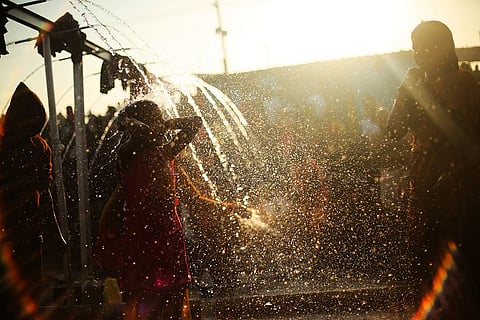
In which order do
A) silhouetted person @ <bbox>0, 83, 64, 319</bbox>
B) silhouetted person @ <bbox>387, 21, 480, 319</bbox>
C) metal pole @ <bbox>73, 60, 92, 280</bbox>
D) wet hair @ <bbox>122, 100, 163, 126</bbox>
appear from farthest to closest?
1. metal pole @ <bbox>73, 60, 92, 280</bbox>
2. silhouetted person @ <bbox>0, 83, 64, 319</bbox>
3. wet hair @ <bbox>122, 100, 163, 126</bbox>
4. silhouetted person @ <bbox>387, 21, 480, 319</bbox>

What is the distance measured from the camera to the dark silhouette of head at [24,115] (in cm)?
454

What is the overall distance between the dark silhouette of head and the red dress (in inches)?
48.1

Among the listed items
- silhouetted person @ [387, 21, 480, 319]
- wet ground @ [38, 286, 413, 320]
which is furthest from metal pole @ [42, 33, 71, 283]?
silhouetted person @ [387, 21, 480, 319]

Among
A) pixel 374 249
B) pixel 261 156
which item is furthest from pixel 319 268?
pixel 261 156

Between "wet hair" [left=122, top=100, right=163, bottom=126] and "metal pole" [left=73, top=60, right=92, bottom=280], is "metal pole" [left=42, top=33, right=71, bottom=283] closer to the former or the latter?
"metal pole" [left=73, top=60, right=92, bottom=280]

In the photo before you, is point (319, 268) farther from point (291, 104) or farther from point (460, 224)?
point (291, 104)

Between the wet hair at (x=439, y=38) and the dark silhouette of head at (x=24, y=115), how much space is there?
9.82 ft

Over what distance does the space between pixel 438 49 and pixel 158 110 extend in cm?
184

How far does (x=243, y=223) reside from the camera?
7.03m

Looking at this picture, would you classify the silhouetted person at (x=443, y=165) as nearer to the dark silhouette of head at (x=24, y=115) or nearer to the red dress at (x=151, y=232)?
the red dress at (x=151, y=232)

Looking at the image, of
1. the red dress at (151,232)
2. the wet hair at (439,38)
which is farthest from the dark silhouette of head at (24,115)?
the wet hair at (439,38)

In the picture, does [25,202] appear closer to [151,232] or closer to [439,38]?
[151,232]

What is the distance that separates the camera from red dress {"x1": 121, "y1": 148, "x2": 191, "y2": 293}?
364cm

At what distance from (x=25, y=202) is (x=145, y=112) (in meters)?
1.31
